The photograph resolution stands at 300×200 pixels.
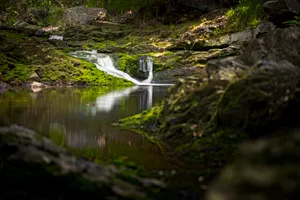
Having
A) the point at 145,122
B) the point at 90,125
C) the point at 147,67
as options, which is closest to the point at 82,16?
the point at 147,67

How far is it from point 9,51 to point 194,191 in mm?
19855

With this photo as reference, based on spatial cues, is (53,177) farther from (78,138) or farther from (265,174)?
(78,138)

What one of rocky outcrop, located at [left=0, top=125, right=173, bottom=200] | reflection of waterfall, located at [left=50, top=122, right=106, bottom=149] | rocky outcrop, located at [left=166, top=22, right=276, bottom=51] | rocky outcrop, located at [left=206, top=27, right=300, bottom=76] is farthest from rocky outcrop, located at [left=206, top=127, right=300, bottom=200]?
rocky outcrop, located at [left=166, top=22, right=276, bottom=51]

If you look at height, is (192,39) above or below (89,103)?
above

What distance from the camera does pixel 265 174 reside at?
1.91 metres

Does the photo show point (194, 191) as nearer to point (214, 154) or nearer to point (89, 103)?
point (214, 154)

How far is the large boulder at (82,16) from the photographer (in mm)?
34844

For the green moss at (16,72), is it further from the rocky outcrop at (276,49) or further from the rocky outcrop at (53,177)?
the rocky outcrop at (53,177)

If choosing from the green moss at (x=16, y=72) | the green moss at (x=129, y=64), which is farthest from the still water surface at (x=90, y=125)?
the green moss at (x=129, y=64)

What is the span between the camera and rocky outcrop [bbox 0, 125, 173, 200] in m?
2.86

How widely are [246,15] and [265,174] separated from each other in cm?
2277

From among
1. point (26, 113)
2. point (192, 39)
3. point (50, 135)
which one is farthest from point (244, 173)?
point (192, 39)

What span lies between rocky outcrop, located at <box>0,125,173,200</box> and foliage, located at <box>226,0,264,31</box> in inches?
820

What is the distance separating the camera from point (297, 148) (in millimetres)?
2080
